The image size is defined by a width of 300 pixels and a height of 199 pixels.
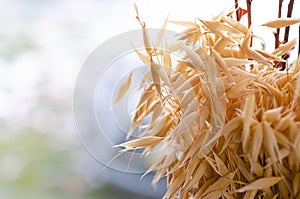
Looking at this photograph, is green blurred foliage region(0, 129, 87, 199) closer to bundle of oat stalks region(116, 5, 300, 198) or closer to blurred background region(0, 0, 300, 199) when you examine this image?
blurred background region(0, 0, 300, 199)

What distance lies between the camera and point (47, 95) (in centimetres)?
105

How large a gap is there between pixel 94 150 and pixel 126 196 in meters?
0.34

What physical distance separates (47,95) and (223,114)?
683 millimetres

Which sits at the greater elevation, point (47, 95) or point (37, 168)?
point (47, 95)

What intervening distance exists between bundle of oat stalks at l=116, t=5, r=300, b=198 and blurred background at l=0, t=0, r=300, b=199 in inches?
21.8

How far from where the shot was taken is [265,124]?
0.40 metres

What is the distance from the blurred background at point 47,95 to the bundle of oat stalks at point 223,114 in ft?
1.81

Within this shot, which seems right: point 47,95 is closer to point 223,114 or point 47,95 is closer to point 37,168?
point 37,168

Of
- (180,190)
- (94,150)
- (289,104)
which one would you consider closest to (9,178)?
(94,150)

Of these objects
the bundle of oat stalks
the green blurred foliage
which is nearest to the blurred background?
the green blurred foliage

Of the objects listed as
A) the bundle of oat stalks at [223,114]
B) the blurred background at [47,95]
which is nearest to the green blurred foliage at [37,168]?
the blurred background at [47,95]

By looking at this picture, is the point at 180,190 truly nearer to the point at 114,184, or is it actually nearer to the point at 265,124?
the point at 265,124

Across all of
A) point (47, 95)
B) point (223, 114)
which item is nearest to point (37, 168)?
point (47, 95)

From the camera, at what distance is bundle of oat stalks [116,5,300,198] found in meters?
0.41
